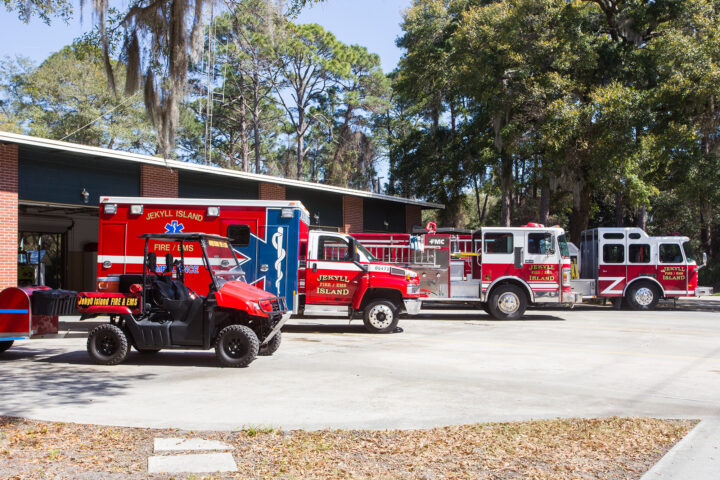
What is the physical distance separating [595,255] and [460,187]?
1447 cm

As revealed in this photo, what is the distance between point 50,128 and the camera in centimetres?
3641

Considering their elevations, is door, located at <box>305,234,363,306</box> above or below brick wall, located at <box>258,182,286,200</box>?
below

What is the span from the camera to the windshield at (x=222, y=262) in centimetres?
977

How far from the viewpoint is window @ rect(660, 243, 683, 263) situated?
20500 mm

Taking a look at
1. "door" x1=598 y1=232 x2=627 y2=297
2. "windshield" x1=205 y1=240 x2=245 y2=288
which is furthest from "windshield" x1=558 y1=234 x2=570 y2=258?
"windshield" x1=205 y1=240 x2=245 y2=288

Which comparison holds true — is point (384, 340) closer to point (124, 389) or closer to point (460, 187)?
point (124, 389)

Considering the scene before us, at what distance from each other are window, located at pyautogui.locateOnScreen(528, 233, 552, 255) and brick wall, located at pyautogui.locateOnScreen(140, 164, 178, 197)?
11465 mm

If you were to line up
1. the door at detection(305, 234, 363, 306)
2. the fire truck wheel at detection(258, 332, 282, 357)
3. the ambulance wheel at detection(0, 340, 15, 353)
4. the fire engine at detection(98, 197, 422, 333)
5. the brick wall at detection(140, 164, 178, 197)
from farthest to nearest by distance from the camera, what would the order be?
the brick wall at detection(140, 164, 178, 197)
the door at detection(305, 234, 363, 306)
the fire engine at detection(98, 197, 422, 333)
the fire truck wheel at detection(258, 332, 282, 357)
the ambulance wheel at detection(0, 340, 15, 353)

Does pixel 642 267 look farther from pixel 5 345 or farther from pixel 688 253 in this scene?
pixel 5 345

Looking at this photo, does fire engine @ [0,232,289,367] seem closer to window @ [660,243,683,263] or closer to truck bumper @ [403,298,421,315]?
truck bumper @ [403,298,421,315]

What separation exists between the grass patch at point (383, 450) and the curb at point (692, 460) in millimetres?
106

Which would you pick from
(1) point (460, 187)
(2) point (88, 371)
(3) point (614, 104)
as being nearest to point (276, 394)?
(2) point (88, 371)

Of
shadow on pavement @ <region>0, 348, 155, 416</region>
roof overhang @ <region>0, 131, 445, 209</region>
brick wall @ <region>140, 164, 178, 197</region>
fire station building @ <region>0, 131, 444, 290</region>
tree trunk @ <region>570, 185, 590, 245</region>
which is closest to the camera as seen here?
shadow on pavement @ <region>0, 348, 155, 416</region>

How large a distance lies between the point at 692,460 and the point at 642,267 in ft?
55.7
